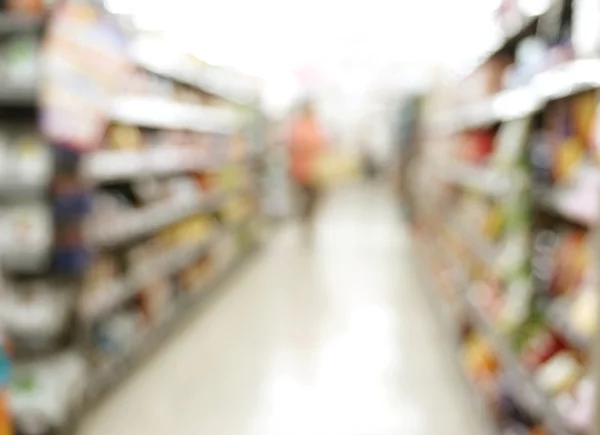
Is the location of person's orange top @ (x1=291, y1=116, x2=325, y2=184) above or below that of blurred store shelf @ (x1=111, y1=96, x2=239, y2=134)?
below

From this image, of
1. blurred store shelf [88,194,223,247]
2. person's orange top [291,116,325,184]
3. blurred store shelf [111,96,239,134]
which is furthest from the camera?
person's orange top [291,116,325,184]

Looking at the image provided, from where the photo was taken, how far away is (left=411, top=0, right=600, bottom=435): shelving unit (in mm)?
2119

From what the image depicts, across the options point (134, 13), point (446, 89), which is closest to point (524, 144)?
point (446, 89)

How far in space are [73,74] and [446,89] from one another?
14.7ft

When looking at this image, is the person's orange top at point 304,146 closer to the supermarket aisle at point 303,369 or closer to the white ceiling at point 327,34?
the white ceiling at point 327,34

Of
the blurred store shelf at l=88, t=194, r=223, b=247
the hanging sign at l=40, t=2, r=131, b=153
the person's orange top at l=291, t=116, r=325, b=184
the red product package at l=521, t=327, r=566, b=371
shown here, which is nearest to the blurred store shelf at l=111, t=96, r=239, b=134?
the hanging sign at l=40, t=2, r=131, b=153

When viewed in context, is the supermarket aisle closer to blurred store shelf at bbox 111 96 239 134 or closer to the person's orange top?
blurred store shelf at bbox 111 96 239 134

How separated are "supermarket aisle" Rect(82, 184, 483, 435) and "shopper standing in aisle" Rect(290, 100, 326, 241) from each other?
188cm

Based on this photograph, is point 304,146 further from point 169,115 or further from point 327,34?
point 327,34

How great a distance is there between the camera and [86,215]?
3117mm

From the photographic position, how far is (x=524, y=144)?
9.66ft

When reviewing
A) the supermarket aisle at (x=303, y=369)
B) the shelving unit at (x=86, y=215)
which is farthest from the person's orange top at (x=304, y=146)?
the shelving unit at (x=86, y=215)

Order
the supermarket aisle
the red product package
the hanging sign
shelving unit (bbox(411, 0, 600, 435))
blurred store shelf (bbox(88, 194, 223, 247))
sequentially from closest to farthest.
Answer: shelving unit (bbox(411, 0, 600, 435)) < the red product package < the hanging sign < the supermarket aisle < blurred store shelf (bbox(88, 194, 223, 247))

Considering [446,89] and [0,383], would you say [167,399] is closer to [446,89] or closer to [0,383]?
[0,383]
